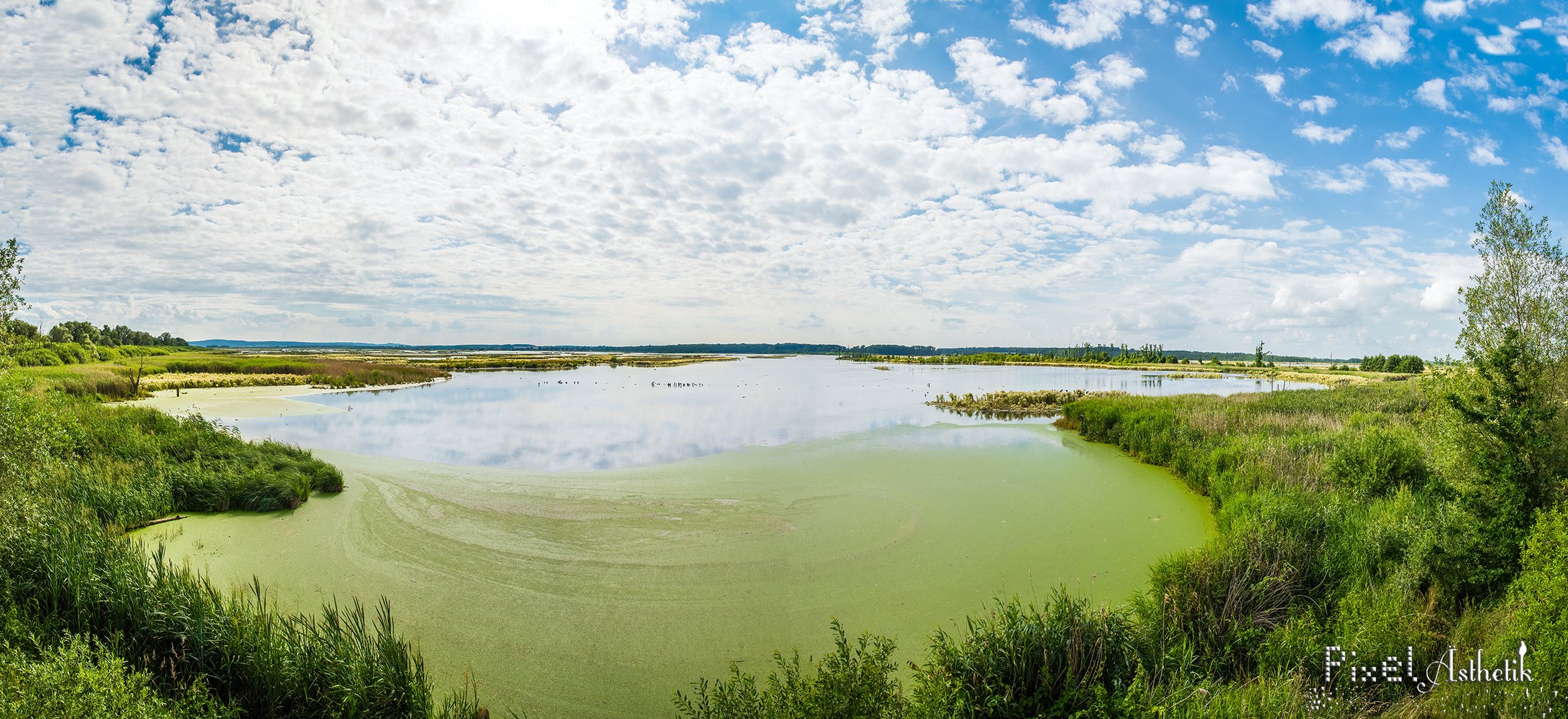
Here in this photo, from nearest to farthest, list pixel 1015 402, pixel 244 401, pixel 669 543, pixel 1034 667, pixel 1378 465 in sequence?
pixel 1034 667 < pixel 669 543 < pixel 1378 465 < pixel 244 401 < pixel 1015 402

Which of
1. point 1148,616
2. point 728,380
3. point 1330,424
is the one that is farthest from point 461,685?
point 728,380

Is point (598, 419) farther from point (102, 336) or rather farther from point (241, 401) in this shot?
point (102, 336)

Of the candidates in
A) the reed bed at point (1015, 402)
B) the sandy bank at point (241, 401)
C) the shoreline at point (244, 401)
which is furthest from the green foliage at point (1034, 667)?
the sandy bank at point (241, 401)

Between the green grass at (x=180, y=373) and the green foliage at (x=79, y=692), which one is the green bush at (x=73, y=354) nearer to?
the green grass at (x=180, y=373)

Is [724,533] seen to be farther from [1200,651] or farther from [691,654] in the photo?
[1200,651]

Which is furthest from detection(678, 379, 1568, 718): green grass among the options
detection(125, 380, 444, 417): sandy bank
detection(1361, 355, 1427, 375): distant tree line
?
detection(1361, 355, 1427, 375): distant tree line


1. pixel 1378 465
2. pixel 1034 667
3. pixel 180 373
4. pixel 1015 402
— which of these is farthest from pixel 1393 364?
pixel 180 373
